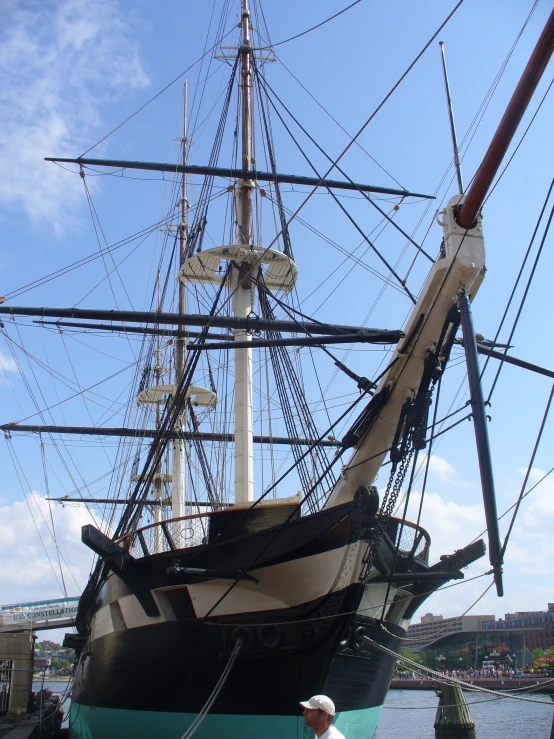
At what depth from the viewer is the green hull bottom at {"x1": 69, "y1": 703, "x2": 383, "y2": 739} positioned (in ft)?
33.4

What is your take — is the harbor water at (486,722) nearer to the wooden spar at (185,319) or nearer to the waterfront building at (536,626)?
the wooden spar at (185,319)

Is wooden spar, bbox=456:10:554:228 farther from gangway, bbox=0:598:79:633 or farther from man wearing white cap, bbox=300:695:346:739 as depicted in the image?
gangway, bbox=0:598:79:633

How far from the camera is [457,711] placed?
26.7 metres

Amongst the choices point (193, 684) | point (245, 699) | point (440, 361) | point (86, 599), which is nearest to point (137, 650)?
point (193, 684)

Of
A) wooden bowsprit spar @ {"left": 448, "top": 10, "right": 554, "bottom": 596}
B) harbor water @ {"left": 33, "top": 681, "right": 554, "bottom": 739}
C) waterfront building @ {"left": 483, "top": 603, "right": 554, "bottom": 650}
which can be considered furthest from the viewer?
waterfront building @ {"left": 483, "top": 603, "right": 554, "bottom": 650}

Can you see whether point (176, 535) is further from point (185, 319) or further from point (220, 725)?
point (185, 319)

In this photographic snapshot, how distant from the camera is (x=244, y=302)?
52.8ft

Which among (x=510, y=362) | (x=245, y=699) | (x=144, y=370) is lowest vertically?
(x=245, y=699)

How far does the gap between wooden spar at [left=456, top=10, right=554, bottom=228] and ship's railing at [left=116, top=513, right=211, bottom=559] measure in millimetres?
5986

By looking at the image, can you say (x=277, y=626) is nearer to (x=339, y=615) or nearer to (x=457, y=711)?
(x=339, y=615)

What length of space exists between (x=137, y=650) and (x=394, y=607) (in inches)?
169

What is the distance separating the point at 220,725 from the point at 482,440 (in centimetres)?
589

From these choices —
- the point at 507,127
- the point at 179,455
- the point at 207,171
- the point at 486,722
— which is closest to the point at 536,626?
the point at 486,722

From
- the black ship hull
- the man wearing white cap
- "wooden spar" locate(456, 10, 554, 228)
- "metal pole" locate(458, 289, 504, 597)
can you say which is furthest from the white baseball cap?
"wooden spar" locate(456, 10, 554, 228)
